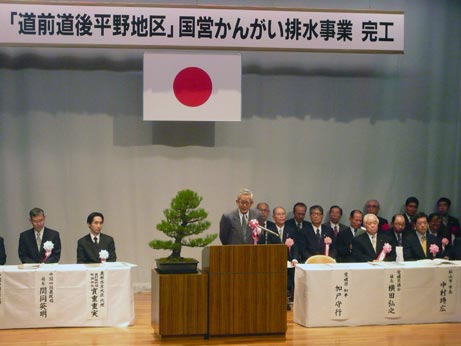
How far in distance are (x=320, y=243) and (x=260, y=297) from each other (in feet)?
7.18

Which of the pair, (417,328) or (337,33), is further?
(337,33)

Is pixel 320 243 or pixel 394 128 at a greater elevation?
pixel 394 128

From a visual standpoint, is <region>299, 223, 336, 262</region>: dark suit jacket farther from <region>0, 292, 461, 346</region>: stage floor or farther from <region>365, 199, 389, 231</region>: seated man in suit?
<region>0, 292, 461, 346</region>: stage floor

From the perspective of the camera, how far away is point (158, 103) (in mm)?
8281

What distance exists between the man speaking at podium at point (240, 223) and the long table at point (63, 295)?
3.04 feet

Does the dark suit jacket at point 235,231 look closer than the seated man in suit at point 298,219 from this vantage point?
Yes

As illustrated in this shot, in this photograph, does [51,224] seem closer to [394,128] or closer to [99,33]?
[99,33]

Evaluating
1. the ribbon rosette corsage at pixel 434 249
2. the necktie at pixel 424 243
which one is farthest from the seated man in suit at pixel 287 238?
the ribbon rosette corsage at pixel 434 249

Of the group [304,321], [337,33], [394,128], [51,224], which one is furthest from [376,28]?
[51,224]

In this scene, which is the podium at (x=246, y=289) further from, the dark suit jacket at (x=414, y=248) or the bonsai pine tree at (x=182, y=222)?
the dark suit jacket at (x=414, y=248)

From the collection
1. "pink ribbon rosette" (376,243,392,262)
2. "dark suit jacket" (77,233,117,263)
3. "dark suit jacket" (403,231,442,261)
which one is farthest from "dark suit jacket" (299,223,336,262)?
"dark suit jacket" (77,233,117,263)

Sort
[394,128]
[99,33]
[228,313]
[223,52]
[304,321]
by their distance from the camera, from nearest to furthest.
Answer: [228,313], [304,321], [99,33], [223,52], [394,128]

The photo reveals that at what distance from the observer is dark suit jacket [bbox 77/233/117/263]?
693 cm

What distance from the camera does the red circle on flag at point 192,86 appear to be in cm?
829
